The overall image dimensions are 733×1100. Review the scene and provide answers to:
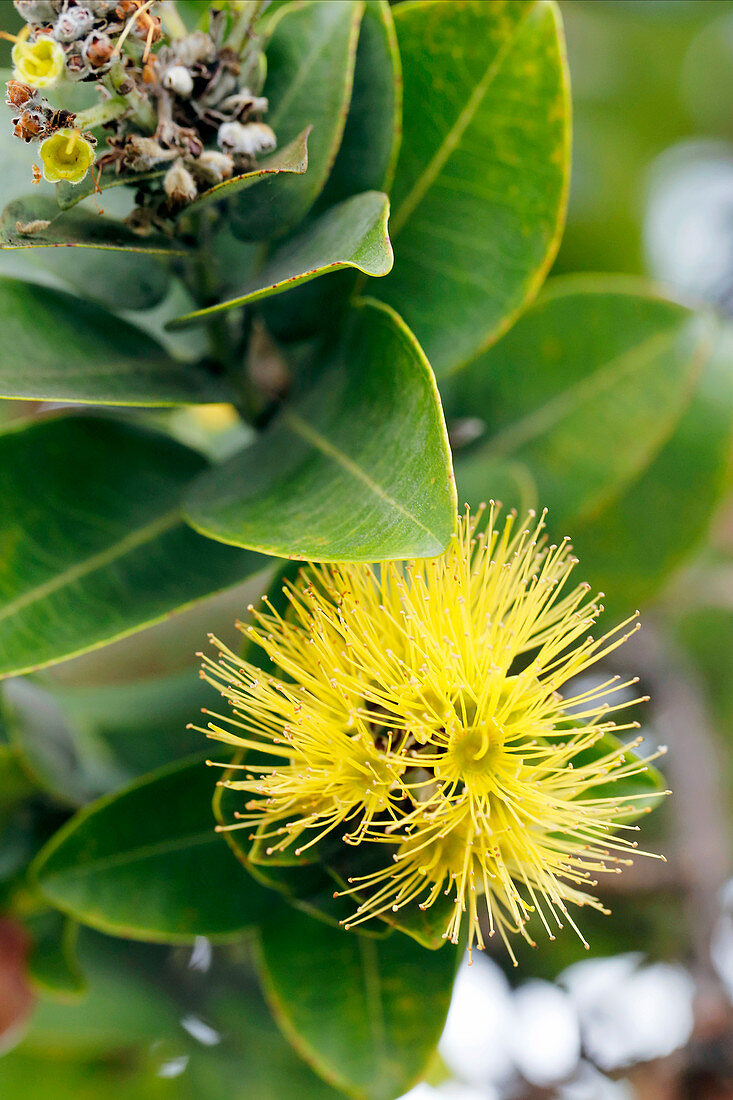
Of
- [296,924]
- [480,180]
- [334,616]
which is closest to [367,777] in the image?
[334,616]

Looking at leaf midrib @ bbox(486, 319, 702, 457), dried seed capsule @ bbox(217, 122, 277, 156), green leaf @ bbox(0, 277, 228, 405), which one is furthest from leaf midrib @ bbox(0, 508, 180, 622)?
leaf midrib @ bbox(486, 319, 702, 457)

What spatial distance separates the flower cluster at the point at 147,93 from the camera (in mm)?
625

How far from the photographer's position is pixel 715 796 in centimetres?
170

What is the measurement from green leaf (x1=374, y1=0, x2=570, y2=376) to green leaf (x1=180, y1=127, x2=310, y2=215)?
203 mm

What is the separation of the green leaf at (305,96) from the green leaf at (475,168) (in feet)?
0.33

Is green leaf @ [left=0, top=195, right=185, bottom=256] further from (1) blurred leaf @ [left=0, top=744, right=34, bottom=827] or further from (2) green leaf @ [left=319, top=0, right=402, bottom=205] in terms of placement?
(1) blurred leaf @ [left=0, top=744, right=34, bottom=827]

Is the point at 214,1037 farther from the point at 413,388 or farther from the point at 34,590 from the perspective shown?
the point at 413,388

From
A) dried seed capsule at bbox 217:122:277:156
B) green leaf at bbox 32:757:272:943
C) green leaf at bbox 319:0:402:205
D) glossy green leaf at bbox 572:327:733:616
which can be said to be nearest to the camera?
dried seed capsule at bbox 217:122:277:156

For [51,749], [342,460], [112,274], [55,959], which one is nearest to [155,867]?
[51,749]

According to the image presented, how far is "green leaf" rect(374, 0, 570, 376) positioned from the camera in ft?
2.85

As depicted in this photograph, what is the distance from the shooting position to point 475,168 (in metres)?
0.91

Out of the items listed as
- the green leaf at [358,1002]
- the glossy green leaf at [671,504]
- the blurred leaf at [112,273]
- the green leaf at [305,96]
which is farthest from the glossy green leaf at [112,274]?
the glossy green leaf at [671,504]

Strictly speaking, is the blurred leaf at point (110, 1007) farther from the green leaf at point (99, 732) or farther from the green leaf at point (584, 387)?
the green leaf at point (584, 387)

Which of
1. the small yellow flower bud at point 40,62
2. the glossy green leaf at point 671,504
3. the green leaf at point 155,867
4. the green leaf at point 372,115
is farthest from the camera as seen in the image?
the glossy green leaf at point 671,504
